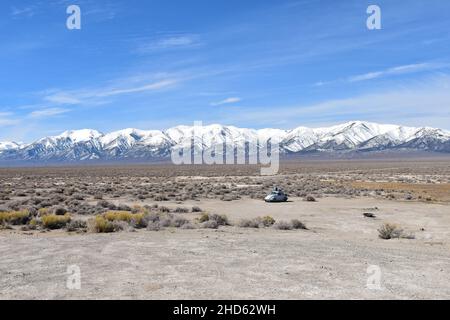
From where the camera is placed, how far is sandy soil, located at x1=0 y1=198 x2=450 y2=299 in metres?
10.6

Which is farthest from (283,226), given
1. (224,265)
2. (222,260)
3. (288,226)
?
(224,265)

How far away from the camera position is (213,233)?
2084 cm

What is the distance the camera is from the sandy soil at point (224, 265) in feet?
34.8

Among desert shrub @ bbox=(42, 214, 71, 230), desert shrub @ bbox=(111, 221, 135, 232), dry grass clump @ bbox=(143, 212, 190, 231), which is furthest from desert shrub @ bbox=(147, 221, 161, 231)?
desert shrub @ bbox=(42, 214, 71, 230)

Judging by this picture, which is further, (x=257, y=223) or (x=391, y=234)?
(x=257, y=223)

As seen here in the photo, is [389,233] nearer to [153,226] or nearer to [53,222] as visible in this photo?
[153,226]

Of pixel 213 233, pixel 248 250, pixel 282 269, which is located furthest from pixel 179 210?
pixel 282 269

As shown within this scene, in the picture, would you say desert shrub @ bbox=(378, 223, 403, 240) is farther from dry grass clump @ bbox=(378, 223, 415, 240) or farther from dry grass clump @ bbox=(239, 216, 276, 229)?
dry grass clump @ bbox=(239, 216, 276, 229)

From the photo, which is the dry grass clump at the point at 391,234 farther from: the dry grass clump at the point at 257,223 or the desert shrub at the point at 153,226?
the desert shrub at the point at 153,226

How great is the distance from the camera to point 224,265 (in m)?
13.4

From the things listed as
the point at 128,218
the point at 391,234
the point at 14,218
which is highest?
the point at 14,218

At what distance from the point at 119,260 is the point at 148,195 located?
105ft

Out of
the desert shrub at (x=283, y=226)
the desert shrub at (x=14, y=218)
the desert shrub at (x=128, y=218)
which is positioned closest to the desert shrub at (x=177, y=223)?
the desert shrub at (x=128, y=218)
